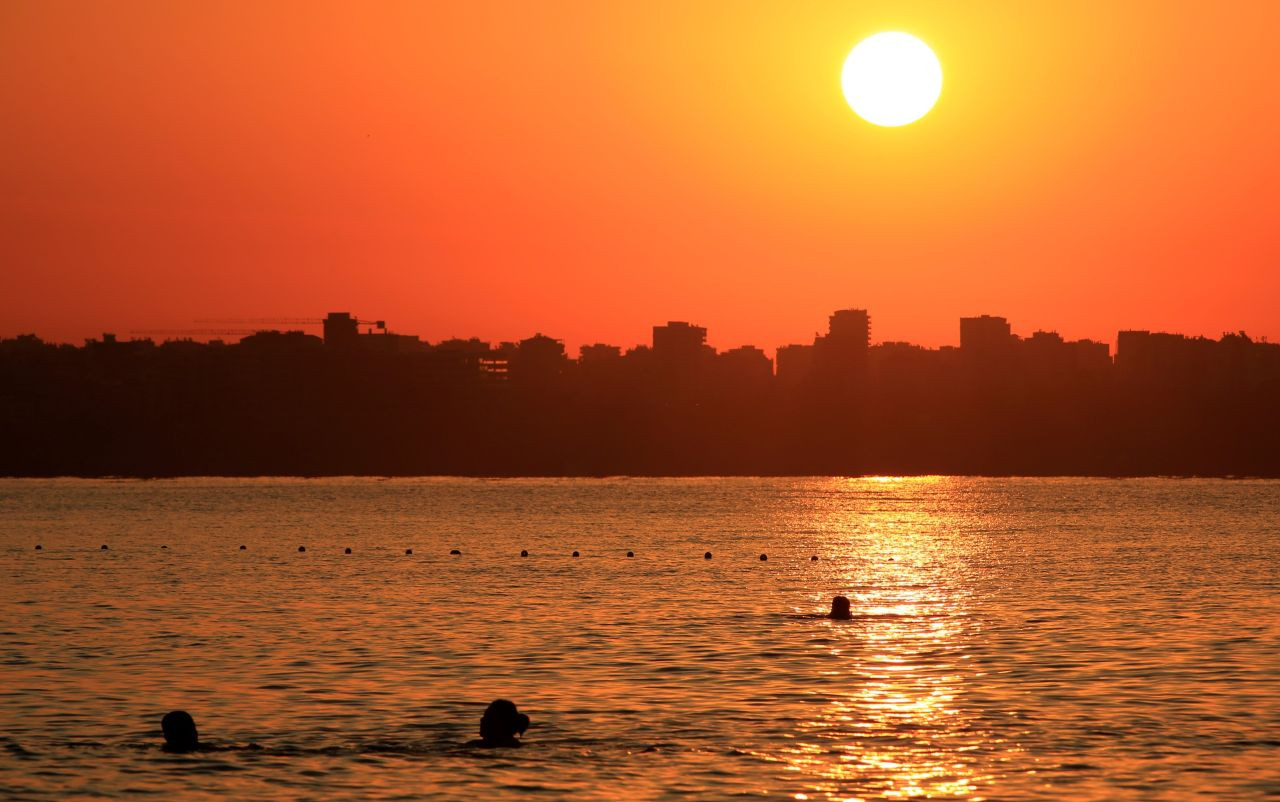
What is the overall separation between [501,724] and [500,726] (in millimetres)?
51

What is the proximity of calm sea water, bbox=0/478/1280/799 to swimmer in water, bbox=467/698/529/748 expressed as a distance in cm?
70

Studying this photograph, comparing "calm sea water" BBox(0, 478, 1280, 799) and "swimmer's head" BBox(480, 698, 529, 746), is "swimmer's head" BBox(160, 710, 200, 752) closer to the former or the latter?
"calm sea water" BBox(0, 478, 1280, 799)

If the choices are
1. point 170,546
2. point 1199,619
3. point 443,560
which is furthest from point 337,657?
point 170,546

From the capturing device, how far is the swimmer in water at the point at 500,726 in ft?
132

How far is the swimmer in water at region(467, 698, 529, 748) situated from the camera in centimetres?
4025

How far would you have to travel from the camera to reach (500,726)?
4025 cm

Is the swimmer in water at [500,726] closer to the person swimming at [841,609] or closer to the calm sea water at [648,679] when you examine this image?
the calm sea water at [648,679]

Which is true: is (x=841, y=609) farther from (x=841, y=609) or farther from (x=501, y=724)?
(x=501, y=724)

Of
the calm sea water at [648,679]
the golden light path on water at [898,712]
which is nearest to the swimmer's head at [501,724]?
the calm sea water at [648,679]

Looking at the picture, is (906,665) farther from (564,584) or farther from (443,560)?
(443,560)

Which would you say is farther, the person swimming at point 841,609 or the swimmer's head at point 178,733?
the person swimming at point 841,609

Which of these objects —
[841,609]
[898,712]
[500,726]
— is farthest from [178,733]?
[841,609]

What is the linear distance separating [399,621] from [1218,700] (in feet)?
113

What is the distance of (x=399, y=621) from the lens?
71.1 metres
